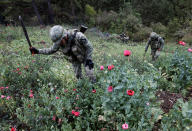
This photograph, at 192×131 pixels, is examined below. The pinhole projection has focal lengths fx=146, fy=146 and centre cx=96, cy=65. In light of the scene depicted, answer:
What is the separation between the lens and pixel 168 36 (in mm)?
19266

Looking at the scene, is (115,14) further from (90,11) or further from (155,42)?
(155,42)

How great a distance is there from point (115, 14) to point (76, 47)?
1714 centimetres

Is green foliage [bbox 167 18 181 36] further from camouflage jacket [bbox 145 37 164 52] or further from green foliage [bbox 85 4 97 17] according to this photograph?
camouflage jacket [bbox 145 37 164 52]

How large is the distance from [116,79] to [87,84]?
1223 mm

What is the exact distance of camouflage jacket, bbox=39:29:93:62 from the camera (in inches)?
126

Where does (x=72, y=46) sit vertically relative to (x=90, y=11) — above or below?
above

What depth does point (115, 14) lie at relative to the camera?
62.2 ft

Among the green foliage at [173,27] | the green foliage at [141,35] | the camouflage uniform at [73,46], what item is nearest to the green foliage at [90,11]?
the green foliage at [141,35]

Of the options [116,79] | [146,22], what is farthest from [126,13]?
[116,79]

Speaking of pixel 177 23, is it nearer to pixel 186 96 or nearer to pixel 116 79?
pixel 186 96

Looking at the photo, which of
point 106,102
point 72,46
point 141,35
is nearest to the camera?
point 106,102

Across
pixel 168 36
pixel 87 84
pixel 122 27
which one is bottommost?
pixel 168 36

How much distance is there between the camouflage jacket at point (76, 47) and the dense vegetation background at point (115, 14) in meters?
14.4

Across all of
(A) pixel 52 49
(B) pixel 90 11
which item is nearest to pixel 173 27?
(B) pixel 90 11
